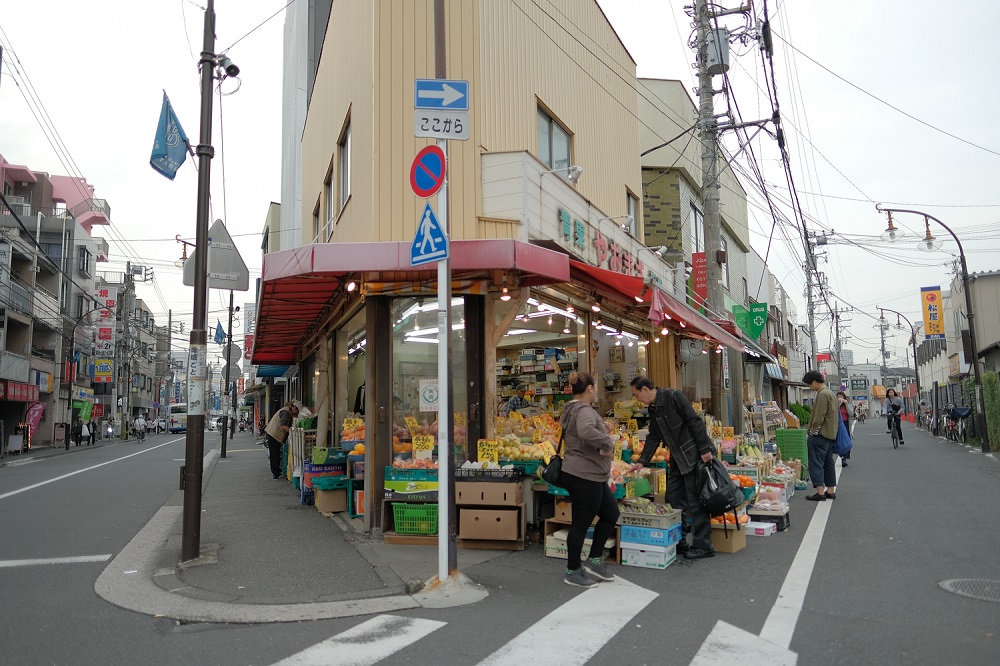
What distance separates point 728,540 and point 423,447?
11.8 ft

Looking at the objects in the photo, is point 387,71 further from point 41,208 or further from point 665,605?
point 41,208

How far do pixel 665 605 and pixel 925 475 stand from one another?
38.1ft

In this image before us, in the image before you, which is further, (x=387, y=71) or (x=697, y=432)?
(x=387, y=71)

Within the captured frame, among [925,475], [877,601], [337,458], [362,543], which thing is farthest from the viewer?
[925,475]

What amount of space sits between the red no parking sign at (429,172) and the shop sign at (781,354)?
30.8 meters

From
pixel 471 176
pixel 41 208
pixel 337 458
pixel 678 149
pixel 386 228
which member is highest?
pixel 41 208

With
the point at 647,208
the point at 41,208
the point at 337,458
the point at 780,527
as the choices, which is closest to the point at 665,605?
the point at 780,527

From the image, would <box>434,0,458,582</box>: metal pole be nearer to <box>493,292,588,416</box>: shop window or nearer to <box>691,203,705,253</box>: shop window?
<box>493,292,588,416</box>: shop window

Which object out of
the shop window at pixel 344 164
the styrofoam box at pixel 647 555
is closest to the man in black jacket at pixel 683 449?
the styrofoam box at pixel 647 555

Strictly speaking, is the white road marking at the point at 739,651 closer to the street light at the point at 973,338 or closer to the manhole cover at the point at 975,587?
the manhole cover at the point at 975,587

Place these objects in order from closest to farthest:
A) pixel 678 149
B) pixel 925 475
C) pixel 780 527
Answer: pixel 780 527, pixel 925 475, pixel 678 149

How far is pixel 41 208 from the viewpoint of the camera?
45.7m

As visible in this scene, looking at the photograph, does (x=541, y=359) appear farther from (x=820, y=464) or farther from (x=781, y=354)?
(x=781, y=354)

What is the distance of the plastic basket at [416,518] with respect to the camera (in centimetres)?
768
